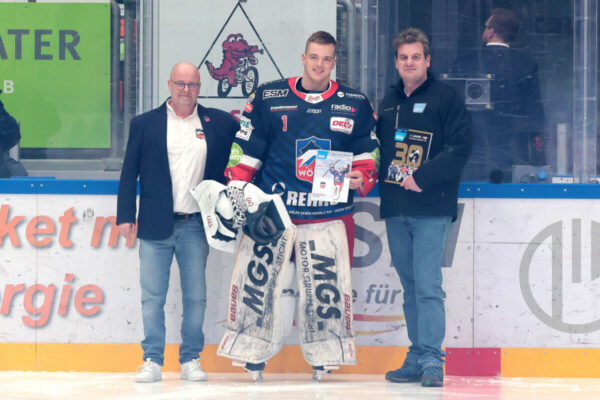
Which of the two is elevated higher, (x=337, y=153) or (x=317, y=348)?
(x=337, y=153)

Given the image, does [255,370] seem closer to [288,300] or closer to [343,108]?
[288,300]

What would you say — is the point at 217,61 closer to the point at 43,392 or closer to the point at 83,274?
the point at 83,274

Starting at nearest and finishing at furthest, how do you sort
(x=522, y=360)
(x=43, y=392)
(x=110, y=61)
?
(x=43, y=392), (x=522, y=360), (x=110, y=61)

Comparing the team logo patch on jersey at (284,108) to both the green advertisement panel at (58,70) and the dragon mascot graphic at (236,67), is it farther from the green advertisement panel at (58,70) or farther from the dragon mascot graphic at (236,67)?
the green advertisement panel at (58,70)

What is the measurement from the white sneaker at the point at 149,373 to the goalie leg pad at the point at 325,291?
0.77 meters

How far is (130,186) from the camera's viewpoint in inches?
213

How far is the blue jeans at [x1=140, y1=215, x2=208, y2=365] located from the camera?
5441 mm

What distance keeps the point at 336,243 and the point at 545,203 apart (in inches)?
48.2

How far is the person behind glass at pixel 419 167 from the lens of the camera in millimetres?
5332

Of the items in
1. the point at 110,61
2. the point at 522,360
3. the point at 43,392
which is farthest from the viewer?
the point at 110,61

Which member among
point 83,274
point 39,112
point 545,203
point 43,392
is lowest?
point 43,392

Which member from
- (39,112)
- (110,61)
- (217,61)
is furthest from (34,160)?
(217,61)

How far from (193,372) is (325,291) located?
2.61ft

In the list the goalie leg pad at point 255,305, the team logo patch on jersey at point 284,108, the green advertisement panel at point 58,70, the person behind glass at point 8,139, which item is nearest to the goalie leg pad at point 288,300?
the goalie leg pad at point 255,305
